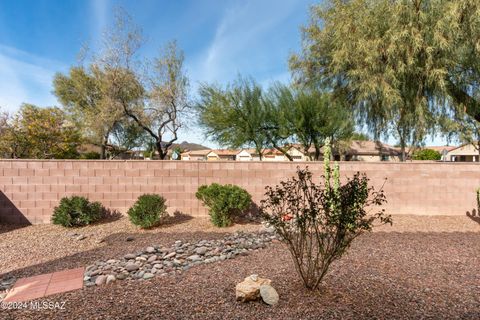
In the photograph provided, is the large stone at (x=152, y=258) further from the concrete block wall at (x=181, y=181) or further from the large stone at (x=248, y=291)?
the concrete block wall at (x=181, y=181)

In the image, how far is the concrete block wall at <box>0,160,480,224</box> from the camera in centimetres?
722

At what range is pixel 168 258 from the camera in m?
4.41

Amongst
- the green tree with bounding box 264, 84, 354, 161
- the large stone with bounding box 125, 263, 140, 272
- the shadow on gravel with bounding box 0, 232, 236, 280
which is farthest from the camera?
the green tree with bounding box 264, 84, 354, 161

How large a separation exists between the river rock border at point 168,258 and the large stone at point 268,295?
1.51 meters

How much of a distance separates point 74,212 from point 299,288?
6055mm

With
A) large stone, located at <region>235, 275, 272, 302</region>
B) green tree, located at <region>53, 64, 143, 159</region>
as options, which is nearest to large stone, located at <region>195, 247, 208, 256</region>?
large stone, located at <region>235, 275, 272, 302</region>

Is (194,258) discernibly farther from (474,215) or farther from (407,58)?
(407,58)

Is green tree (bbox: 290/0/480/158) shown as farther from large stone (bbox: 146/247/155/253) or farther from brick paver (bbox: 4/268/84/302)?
brick paver (bbox: 4/268/84/302)

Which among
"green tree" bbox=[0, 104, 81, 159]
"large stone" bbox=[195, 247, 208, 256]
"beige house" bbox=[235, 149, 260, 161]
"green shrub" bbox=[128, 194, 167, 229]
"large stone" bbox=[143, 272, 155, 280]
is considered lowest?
"large stone" bbox=[195, 247, 208, 256]

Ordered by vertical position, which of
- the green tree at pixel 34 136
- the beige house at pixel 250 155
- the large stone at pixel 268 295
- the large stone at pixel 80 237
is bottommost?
the large stone at pixel 80 237

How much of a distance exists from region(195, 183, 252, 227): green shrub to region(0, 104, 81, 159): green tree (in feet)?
43.2

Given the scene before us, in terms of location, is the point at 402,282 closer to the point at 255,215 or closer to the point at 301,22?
the point at 255,215

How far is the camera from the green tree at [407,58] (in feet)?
29.5

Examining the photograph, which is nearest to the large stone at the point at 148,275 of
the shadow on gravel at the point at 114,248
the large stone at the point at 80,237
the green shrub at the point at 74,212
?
the shadow on gravel at the point at 114,248
